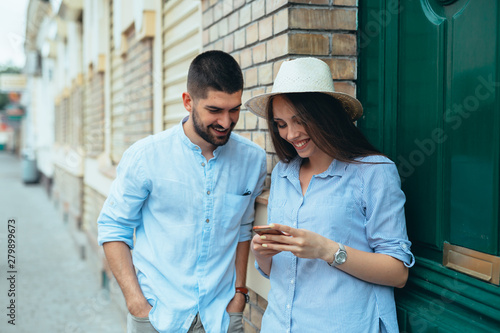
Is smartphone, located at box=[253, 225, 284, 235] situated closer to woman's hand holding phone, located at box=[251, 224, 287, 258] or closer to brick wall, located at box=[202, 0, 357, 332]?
woman's hand holding phone, located at box=[251, 224, 287, 258]

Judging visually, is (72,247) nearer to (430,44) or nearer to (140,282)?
(140,282)

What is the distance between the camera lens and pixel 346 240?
190 cm

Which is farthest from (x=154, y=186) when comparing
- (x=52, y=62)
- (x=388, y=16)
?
(x=52, y=62)

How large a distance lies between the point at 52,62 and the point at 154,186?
16.4m

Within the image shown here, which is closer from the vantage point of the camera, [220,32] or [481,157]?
[481,157]

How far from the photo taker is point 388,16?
7.33 feet

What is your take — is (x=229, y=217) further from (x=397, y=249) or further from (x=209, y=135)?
(x=397, y=249)

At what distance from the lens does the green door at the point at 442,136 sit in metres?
1.69

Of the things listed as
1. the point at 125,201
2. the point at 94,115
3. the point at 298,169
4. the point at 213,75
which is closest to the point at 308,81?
the point at 298,169

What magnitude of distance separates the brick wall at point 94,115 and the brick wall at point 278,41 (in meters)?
6.20

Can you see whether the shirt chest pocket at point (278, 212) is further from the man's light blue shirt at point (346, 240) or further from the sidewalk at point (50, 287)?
the sidewalk at point (50, 287)

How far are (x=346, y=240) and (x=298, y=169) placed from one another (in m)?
0.41

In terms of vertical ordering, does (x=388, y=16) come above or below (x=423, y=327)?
above

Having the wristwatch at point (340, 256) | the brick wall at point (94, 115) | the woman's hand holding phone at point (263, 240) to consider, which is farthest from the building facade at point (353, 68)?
the brick wall at point (94, 115)
